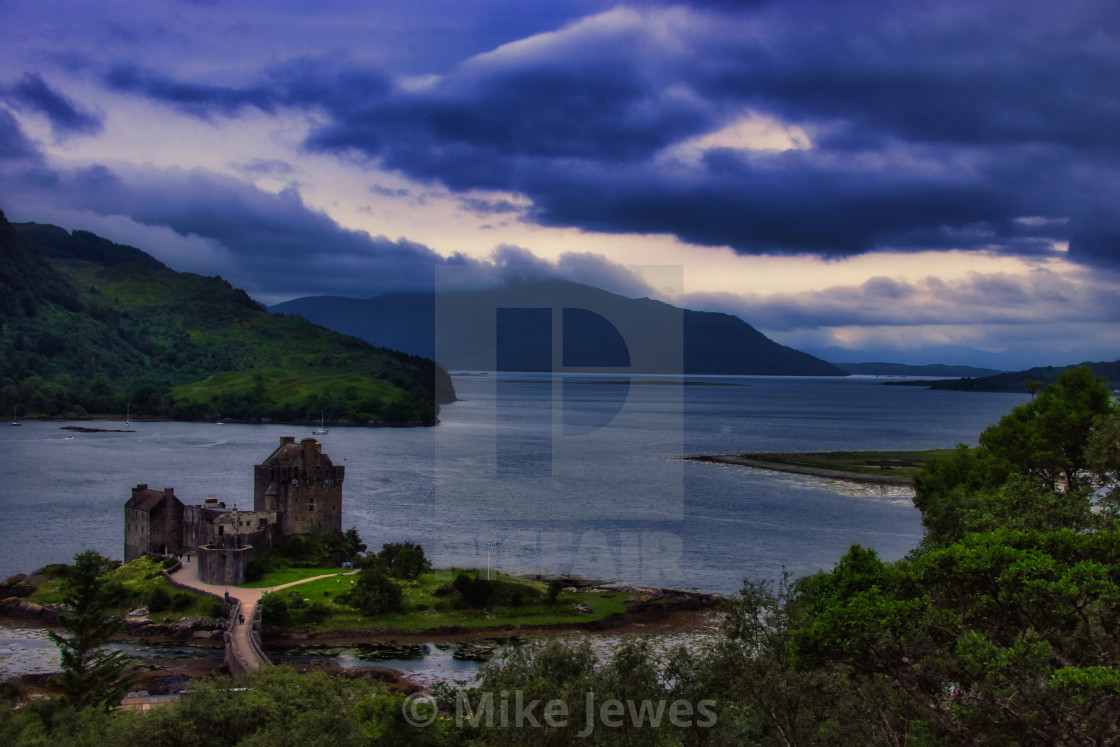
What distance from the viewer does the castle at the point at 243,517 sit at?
146 ft

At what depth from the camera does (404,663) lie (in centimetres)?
3631

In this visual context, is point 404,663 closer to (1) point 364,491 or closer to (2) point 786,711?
(2) point 786,711

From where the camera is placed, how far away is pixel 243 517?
157ft

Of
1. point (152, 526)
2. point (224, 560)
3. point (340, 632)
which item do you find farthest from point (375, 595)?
point (152, 526)

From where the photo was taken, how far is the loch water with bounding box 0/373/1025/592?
2158 inches

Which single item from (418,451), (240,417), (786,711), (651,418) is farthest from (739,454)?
(240,417)

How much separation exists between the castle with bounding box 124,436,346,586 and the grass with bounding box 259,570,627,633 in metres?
4.61

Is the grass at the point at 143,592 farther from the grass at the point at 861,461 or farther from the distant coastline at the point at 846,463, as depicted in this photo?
the grass at the point at 861,461

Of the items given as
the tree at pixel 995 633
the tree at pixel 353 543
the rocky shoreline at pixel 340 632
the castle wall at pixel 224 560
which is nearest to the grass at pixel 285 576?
the castle wall at pixel 224 560

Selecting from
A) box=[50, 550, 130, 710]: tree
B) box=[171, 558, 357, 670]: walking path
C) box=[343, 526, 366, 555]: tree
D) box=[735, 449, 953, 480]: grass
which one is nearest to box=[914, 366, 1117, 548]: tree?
box=[171, 558, 357, 670]: walking path

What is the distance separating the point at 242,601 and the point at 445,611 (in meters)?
10.2

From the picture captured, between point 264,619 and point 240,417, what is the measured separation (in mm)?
143095

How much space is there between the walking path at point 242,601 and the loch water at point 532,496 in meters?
11.6

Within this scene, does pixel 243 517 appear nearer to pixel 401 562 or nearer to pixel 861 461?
pixel 401 562
